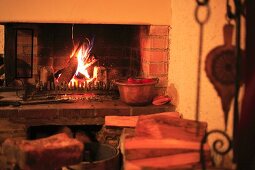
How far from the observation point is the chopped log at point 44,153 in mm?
2033

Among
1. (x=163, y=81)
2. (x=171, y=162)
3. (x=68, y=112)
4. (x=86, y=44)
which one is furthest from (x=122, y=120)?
(x=86, y=44)

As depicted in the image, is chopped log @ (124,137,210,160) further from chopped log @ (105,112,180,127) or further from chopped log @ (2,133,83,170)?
chopped log @ (105,112,180,127)

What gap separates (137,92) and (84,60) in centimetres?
88

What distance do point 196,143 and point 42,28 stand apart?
2.28 metres

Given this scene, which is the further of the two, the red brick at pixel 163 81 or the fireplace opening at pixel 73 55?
the fireplace opening at pixel 73 55

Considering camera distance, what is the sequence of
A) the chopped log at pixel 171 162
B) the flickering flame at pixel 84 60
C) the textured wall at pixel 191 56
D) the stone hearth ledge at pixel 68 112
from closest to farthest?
the chopped log at pixel 171 162 < the textured wall at pixel 191 56 < the stone hearth ledge at pixel 68 112 < the flickering flame at pixel 84 60

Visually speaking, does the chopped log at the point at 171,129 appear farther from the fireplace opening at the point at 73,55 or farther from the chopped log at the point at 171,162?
the fireplace opening at the point at 73,55

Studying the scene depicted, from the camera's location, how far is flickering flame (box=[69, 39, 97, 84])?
365 cm

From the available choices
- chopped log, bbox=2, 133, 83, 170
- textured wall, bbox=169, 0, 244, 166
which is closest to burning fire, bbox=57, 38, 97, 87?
textured wall, bbox=169, 0, 244, 166

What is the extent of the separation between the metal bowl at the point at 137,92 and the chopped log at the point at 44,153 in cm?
100

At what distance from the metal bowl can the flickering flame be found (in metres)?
0.65

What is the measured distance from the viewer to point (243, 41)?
7.14 feet

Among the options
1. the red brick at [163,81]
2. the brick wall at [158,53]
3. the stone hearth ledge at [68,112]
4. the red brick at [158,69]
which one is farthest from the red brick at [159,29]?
the stone hearth ledge at [68,112]

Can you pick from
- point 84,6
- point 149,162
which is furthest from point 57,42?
point 149,162
